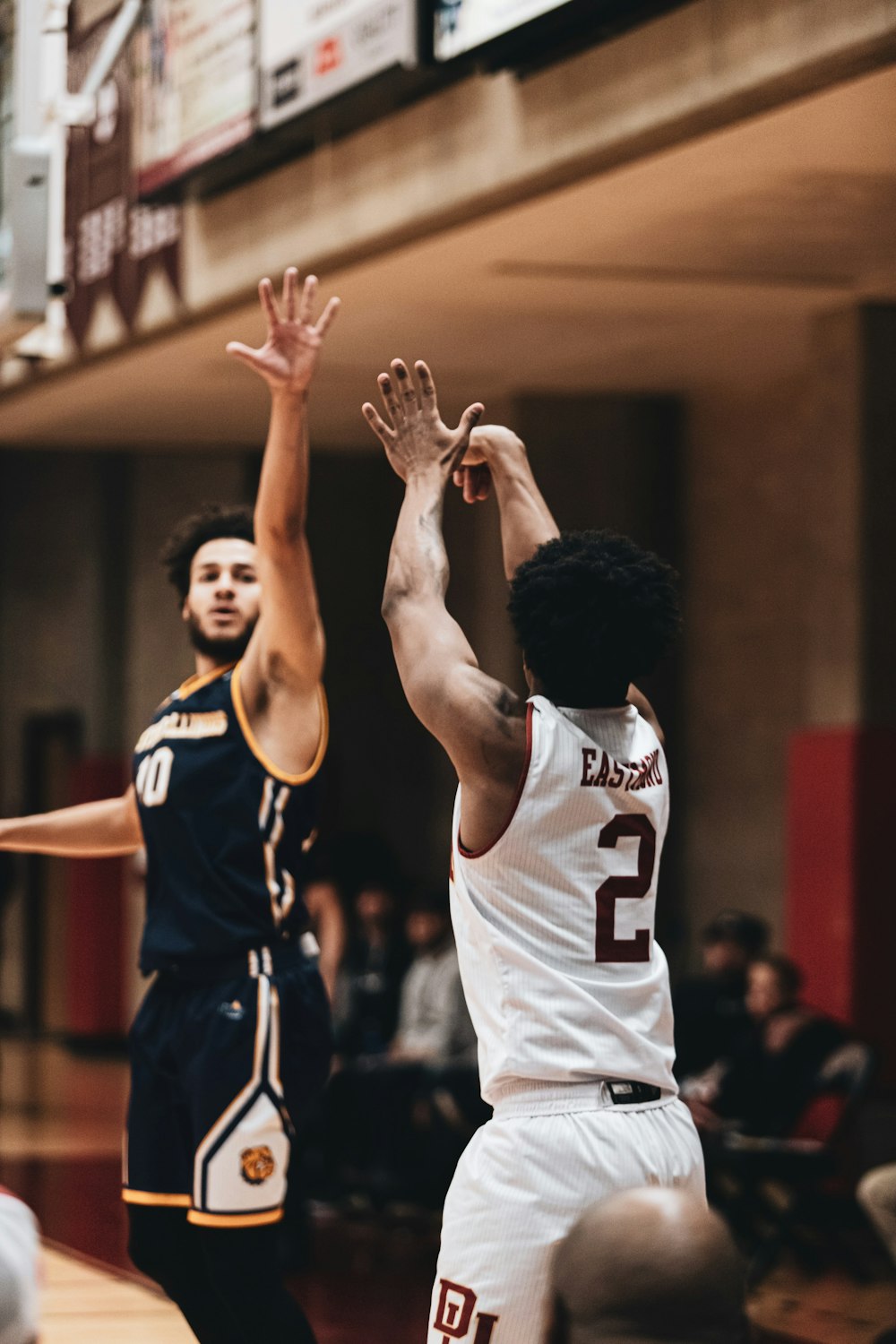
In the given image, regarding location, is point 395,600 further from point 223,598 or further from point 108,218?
point 108,218

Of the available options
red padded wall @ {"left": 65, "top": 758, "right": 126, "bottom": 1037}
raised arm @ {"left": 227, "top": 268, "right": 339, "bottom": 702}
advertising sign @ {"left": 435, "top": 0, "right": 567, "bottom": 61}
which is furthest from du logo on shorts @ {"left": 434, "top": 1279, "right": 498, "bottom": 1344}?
red padded wall @ {"left": 65, "top": 758, "right": 126, "bottom": 1037}

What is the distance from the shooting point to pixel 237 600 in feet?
15.2

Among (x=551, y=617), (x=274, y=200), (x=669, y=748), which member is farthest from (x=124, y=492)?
(x=551, y=617)

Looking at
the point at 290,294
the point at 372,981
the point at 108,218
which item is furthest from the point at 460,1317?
the point at 108,218

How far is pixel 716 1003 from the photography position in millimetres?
8859

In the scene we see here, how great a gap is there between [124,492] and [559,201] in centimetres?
842

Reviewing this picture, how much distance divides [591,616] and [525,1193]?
820mm

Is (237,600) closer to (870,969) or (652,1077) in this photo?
(652,1077)

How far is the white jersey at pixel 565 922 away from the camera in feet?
9.93

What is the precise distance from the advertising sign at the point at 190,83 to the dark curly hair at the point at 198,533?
432 centimetres

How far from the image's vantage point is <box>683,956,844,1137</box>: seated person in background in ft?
26.3

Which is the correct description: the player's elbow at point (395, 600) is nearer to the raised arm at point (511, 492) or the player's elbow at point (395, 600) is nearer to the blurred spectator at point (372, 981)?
the raised arm at point (511, 492)

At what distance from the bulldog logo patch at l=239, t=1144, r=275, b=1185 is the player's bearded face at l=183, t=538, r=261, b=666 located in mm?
1081

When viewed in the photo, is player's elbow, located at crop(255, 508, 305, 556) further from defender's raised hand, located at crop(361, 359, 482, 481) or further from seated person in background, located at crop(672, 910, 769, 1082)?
seated person in background, located at crop(672, 910, 769, 1082)
